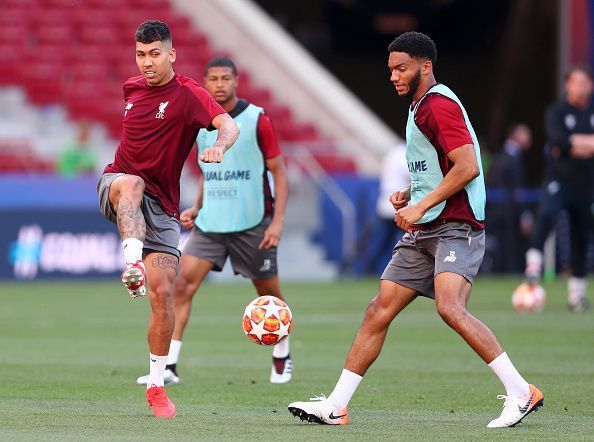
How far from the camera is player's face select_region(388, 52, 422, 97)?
8133mm

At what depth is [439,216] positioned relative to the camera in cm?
828

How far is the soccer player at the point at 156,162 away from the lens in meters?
8.47

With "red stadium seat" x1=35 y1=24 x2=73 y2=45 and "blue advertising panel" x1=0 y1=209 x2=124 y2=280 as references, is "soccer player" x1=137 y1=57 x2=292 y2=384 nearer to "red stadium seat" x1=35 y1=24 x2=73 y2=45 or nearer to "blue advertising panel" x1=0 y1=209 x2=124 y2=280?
"blue advertising panel" x1=0 y1=209 x2=124 y2=280

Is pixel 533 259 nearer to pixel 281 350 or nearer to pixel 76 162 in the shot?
pixel 281 350

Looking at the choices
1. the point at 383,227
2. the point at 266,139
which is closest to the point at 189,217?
the point at 266,139

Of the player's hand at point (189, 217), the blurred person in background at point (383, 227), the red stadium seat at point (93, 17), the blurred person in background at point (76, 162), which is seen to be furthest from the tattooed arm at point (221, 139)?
the red stadium seat at point (93, 17)

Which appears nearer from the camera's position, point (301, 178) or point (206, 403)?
point (206, 403)

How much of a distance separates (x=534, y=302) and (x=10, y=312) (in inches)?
245

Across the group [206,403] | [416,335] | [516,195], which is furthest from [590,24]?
[206,403]

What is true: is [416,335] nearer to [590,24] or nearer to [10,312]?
[10,312]

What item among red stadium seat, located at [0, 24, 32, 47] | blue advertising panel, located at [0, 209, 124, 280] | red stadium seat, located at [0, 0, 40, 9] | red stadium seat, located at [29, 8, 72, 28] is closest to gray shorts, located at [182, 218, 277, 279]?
blue advertising panel, located at [0, 209, 124, 280]

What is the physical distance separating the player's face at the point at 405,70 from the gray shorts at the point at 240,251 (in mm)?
2975

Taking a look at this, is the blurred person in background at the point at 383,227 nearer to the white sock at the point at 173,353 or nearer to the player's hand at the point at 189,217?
the player's hand at the point at 189,217

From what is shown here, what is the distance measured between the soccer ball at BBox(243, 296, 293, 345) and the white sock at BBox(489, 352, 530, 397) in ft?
6.29
